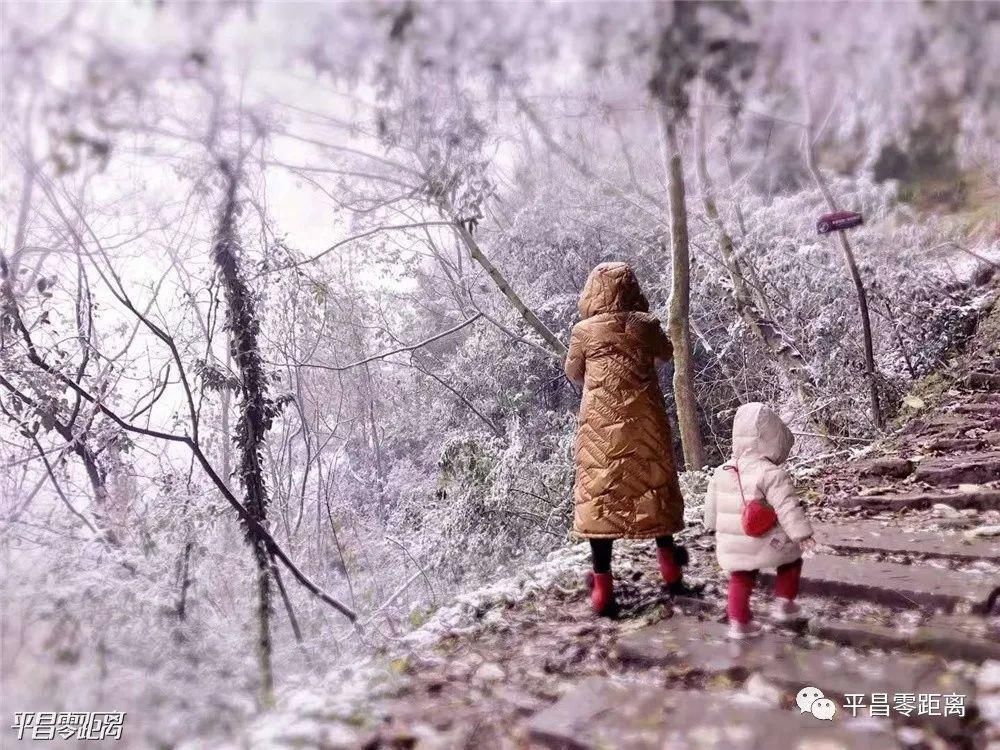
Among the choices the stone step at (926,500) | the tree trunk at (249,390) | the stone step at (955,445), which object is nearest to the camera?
the tree trunk at (249,390)

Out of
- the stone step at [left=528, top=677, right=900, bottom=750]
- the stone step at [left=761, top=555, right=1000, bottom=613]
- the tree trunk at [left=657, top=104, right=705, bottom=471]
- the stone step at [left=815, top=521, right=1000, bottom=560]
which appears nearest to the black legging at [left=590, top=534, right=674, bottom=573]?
the stone step at [left=761, top=555, right=1000, bottom=613]

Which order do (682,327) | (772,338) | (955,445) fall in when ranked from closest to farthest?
(955,445), (682,327), (772,338)

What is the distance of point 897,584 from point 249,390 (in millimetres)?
2661

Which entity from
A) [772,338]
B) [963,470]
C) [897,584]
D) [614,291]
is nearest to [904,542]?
[897,584]

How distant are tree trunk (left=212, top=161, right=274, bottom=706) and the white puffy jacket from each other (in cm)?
189

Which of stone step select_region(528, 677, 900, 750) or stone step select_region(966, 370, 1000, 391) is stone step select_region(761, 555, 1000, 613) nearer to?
stone step select_region(528, 677, 900, 750)

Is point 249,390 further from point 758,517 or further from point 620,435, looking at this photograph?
point 758,517

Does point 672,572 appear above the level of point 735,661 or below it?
above

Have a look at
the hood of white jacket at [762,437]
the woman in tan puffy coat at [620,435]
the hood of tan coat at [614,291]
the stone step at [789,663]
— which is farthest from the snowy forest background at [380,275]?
the stone step at [789,663]

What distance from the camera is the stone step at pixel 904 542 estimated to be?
260cm

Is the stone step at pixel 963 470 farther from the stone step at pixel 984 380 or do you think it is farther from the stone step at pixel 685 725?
the stone step at pixel 685 725

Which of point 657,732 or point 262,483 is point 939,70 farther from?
point 262,483

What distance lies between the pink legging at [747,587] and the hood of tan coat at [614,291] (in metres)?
1.00

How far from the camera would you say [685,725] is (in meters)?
1.52
